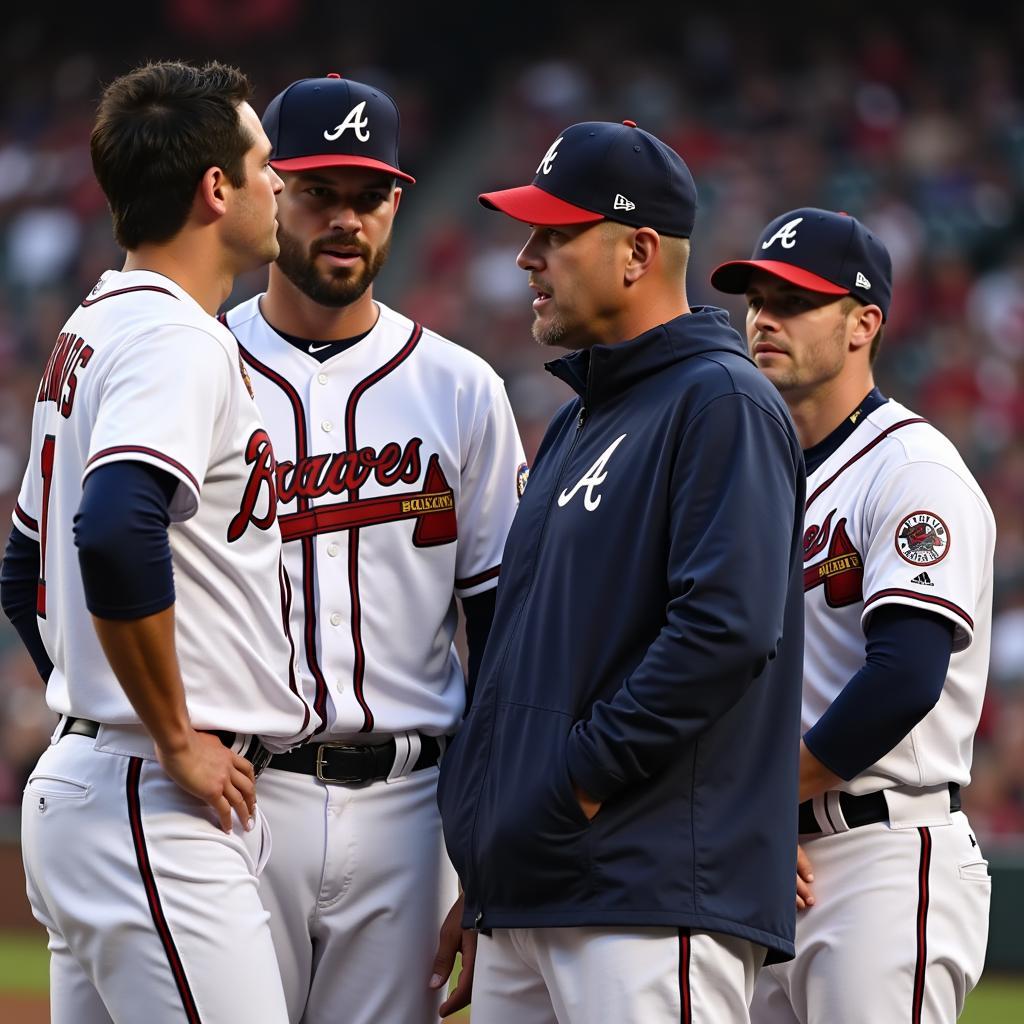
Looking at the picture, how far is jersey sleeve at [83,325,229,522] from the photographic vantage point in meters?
2.02

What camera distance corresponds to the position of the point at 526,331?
380 inches

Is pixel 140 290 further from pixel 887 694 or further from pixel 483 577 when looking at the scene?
pixel 887 694

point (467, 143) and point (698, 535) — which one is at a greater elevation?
point (467, 143)

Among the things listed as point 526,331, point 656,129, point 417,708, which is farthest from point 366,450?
point 656,129

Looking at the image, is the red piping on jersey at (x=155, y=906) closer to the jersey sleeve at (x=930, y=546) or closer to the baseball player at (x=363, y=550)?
the baseball player at (x=363, y=550)

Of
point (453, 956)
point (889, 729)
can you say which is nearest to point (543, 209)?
point (889, 729)

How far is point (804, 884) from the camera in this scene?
263 centimetres

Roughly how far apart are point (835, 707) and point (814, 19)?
930cm

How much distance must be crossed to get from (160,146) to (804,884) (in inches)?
60.7

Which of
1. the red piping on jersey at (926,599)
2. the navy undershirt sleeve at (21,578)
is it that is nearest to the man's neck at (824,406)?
the red piping on jersey at (926,599)

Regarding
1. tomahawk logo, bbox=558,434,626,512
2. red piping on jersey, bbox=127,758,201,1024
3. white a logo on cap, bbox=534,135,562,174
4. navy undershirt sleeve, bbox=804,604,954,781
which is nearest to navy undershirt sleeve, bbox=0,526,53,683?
red piping on jersey, bbox=127,758,201,1024

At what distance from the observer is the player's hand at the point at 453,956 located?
8.43 ft

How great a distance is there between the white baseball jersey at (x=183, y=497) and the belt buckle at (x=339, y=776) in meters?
0.26

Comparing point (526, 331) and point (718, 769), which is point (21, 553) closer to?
point (718, 769)
